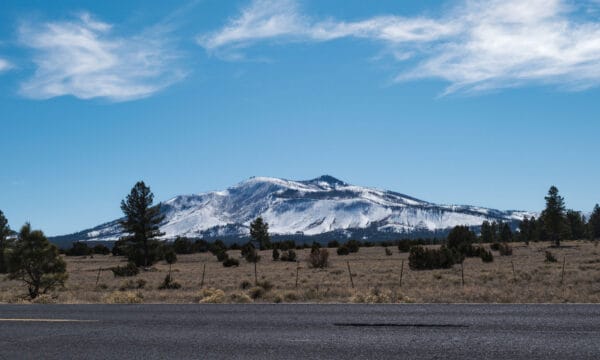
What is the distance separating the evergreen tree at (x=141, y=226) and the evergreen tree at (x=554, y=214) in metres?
51.2

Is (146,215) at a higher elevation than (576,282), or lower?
higher

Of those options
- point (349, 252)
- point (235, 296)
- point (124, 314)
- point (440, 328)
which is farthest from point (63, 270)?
point (349, 252)

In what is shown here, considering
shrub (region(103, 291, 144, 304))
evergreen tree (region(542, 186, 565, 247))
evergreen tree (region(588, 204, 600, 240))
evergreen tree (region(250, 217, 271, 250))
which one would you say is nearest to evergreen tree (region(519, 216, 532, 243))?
evergreen tree (region(588, 204, 600, 240))

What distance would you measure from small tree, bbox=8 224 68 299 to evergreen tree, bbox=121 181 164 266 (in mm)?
26429

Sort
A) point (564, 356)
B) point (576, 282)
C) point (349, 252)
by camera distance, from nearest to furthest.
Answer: point (564, 356) → point (576, 282) → point (349, 252)

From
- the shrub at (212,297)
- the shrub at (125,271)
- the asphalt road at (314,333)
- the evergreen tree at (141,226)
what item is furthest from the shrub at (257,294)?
the evergreen tree at (141,226)

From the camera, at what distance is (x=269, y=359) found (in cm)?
824

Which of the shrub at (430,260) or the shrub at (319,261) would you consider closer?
the shrub at (430,260)

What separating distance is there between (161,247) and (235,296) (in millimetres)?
40229

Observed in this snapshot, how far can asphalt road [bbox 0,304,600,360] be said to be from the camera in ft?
28.1

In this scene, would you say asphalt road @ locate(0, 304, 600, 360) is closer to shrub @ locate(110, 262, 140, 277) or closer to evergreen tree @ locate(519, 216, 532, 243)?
shrub @ locate(110, 262, 140, 277)

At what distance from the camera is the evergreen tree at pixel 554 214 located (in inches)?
2859

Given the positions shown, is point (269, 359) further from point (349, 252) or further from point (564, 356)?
point (349, 252)

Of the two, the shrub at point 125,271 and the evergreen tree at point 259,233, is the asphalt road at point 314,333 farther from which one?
the evergreen tree at point 259,233
